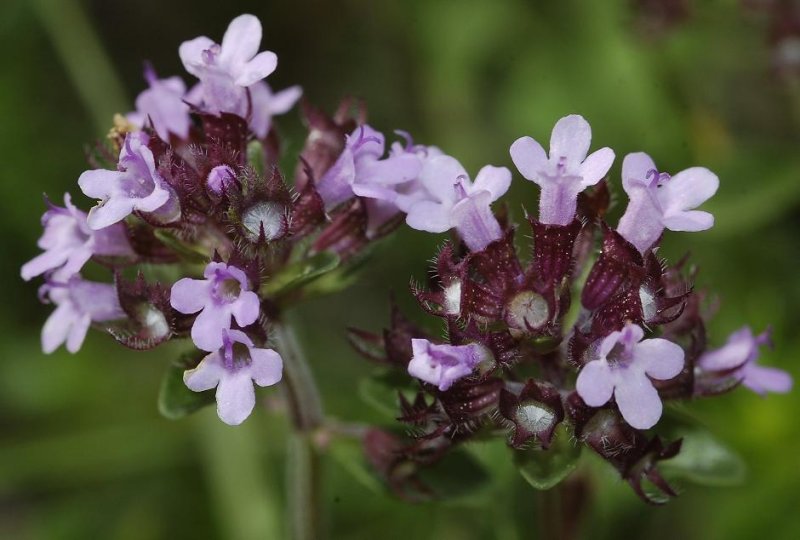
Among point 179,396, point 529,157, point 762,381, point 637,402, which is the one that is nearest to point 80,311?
point 179,396

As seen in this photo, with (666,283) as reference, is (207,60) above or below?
above

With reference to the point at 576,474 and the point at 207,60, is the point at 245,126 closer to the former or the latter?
the point at 207,60

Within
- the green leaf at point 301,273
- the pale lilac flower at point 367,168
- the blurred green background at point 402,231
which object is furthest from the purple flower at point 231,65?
the blurred green background at point 402,231

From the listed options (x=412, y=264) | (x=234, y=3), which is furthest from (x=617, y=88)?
(x=234, y=3)

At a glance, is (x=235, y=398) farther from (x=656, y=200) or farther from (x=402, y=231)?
(x=402, y=231)

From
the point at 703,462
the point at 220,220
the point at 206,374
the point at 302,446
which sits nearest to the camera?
the point at 206,374

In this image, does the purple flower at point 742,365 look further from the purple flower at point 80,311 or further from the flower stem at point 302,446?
the purple flower at point 80,311
